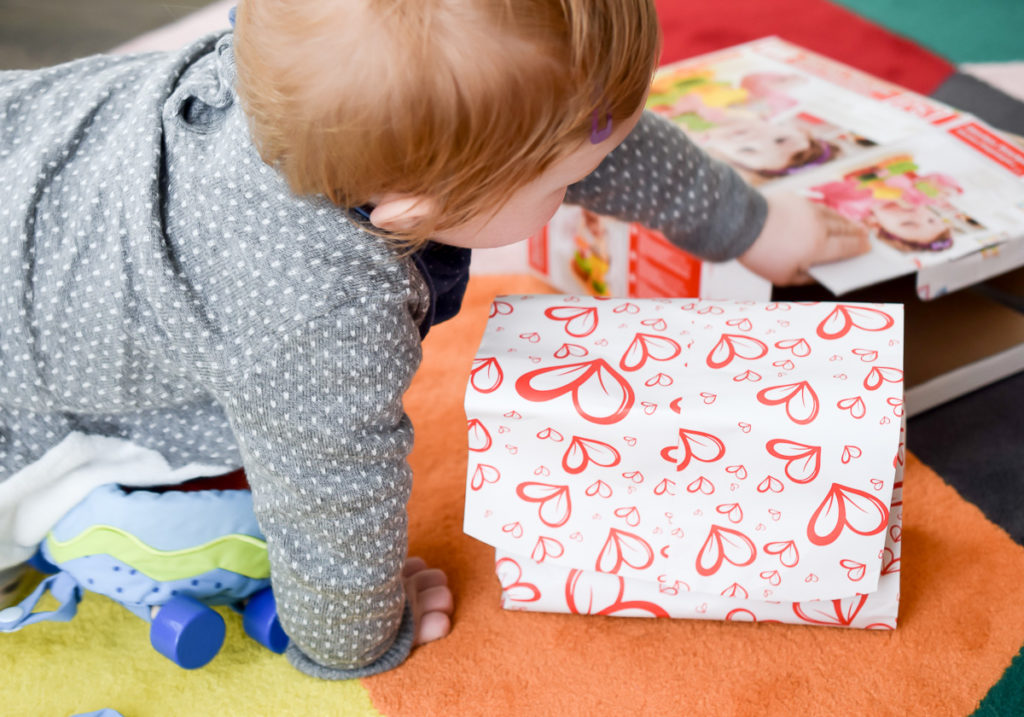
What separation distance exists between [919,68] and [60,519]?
126 centimetres

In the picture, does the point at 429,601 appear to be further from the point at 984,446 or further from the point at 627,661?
the point at 984,446

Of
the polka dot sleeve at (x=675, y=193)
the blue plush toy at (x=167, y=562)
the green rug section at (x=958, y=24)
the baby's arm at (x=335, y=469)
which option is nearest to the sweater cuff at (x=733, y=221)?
the polka dot sleeve at (x=675, y=193)

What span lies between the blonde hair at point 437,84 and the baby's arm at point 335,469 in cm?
10

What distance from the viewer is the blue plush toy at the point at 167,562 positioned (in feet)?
2.34

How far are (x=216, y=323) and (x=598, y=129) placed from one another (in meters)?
0.27

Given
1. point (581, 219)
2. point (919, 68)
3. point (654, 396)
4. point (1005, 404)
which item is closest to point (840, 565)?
point (654, 396)

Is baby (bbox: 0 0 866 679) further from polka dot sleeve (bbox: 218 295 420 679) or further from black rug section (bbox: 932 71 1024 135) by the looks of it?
black rug section (bbox: 932 71 1024 135)

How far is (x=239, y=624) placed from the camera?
784mm

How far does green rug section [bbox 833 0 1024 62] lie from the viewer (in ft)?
4.66

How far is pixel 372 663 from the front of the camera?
72 cm

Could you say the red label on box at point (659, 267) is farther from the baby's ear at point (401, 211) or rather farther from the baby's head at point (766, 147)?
the baby's ear at point (401, 211)

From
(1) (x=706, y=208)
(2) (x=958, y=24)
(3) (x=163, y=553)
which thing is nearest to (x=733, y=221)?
(1) (x=706, y=208)

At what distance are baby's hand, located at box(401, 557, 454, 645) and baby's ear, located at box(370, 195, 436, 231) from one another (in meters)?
0.28

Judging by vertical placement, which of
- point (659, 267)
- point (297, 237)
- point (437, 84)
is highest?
point (437, 84)
